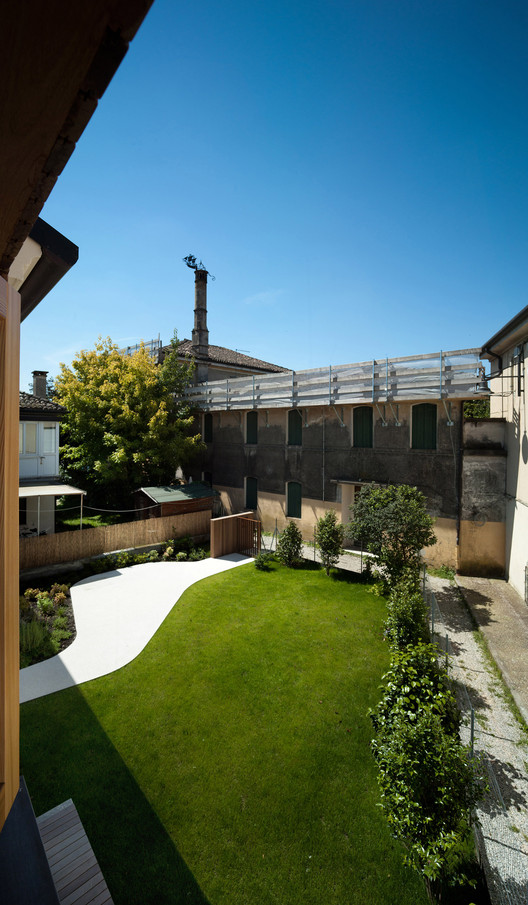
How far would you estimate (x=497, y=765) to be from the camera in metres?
7.21

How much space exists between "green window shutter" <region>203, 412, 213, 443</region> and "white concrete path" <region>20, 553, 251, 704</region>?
990 cm

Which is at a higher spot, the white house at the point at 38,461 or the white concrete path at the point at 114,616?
the white house at the point at 38,461

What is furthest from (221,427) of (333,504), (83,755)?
(83,755)

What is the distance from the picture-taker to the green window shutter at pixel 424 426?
57.4 feet

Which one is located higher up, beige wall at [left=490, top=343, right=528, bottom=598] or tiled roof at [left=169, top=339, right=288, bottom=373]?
tiled roof at [left=169, top=339, right=288, bottom=373]

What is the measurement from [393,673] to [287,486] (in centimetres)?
1649

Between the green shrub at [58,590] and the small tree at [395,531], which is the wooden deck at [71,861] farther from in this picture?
the small tree at [395,531]

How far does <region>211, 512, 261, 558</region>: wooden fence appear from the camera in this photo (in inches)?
743

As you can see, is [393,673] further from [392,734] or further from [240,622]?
[240,622]

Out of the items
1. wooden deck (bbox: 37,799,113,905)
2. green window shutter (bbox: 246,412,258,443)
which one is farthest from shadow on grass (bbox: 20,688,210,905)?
green window shutter (bbox: 246,412,258,443)

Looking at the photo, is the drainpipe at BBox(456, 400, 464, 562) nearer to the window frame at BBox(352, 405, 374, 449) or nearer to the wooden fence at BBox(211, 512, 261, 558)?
the window frame at BBox(352, 405, 374, 449)

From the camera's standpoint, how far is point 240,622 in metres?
12.2

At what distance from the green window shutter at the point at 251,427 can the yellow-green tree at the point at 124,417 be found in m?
3.06

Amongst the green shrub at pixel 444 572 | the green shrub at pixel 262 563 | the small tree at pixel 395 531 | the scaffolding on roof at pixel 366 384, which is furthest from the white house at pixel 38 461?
the green shrub at pixel 444 572
